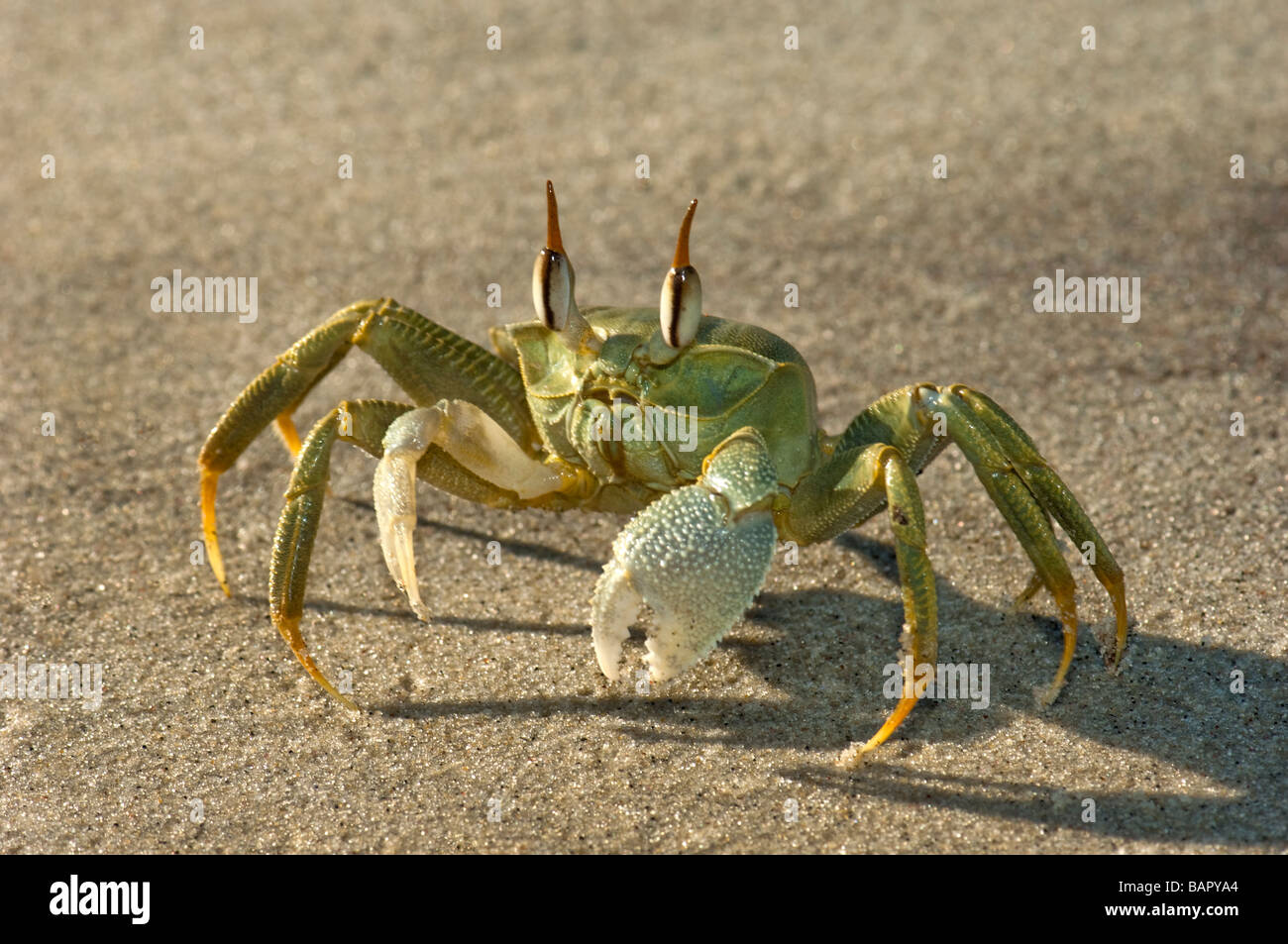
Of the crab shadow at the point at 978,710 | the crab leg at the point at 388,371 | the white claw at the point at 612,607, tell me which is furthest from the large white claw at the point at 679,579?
the crab leg at the point at 388,371

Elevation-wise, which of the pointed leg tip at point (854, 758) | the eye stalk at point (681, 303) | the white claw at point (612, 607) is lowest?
the pointed leg tip at point (854, 758)

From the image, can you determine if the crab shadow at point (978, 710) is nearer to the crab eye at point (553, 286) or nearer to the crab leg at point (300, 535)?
the crab leg at point (300, 535)

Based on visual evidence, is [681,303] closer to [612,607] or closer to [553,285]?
[553,285]

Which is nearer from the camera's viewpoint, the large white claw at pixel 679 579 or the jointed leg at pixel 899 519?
the large white claw at pixel 679 579

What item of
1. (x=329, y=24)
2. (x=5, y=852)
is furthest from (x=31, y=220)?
(x=5, y=852)

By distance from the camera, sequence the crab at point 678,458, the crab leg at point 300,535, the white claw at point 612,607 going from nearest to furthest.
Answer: the white claw at point 612,607 → the crab at point 678,458 → the crab leg at point 300,535

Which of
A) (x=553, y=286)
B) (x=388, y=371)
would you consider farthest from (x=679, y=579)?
(x=388, y=371)

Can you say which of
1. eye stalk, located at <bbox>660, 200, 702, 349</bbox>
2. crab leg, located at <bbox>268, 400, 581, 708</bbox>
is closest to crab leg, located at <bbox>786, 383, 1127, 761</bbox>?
eye stalk, located at <bbox>660, 200, 702, 349</bbox>
